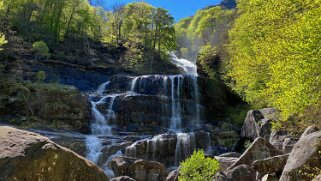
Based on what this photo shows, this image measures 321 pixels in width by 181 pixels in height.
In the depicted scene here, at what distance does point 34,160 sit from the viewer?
6.44m

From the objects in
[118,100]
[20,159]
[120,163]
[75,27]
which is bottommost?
[120,163]

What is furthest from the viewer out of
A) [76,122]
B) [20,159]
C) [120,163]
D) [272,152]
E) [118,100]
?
[118,100]

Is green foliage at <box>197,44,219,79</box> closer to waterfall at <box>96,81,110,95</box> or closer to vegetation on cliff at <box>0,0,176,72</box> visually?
vegetation on cliff at <box>0,0,176,72</box>

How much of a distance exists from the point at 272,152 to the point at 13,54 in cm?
3015

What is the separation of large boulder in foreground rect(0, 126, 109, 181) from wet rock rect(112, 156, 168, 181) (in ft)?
44.0

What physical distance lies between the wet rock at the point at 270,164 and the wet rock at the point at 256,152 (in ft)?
6.35

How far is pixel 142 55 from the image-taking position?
62062 millimetres

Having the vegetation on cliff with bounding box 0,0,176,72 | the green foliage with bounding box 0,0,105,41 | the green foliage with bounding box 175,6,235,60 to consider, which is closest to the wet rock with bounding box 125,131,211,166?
the green foliage with bounding box 175,6,235,60

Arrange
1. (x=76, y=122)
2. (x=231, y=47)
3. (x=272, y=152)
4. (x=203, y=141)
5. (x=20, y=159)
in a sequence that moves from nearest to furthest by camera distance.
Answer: (x=20, y=159) → (x=272, y=152) → (x=203, y=141) → (x=76, y=122) → (x=231, y=47)

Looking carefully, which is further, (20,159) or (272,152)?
(272,152)

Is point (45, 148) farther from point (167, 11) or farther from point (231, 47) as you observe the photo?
point (167, 11)

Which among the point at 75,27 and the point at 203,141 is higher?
the point at 75,27

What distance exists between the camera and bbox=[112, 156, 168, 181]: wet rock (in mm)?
20562

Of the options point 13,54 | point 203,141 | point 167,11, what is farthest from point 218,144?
point 167,11
